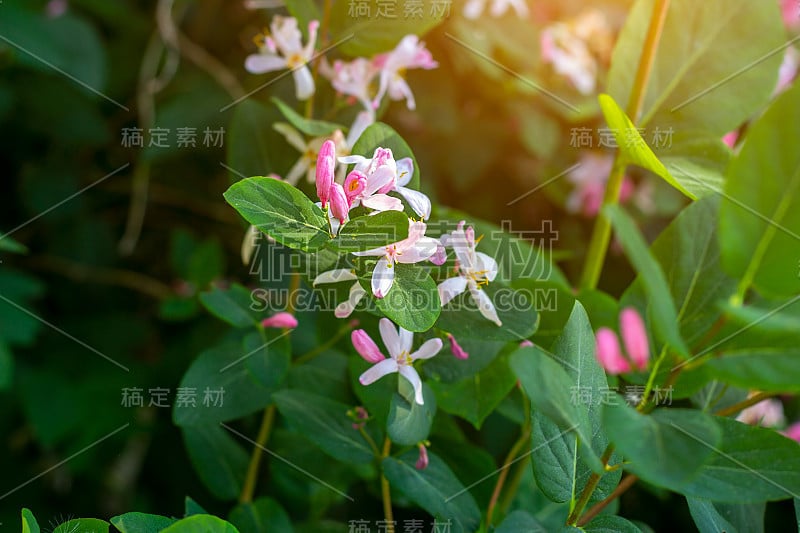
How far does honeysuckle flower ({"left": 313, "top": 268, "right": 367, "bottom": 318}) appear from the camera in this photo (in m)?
0.53

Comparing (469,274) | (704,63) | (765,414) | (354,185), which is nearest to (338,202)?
(354,185)

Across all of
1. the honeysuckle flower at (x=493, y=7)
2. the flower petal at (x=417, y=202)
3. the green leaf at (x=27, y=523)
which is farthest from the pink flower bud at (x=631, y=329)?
the honeysuckle flower at (x=493, y=7)

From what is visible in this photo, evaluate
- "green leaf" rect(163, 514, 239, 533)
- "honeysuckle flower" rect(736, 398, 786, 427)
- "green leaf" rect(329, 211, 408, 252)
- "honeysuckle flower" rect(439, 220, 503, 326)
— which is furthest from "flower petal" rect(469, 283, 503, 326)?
"honeysuckle flower" rect(736, 398, 786, 427)

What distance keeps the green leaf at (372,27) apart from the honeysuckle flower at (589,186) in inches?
23.1

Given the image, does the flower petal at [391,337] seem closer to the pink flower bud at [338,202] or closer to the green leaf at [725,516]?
the pink flower bud at [338,202]

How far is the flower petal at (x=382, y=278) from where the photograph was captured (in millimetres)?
474

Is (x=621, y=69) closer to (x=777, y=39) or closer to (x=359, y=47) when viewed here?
(x=777, y=39)

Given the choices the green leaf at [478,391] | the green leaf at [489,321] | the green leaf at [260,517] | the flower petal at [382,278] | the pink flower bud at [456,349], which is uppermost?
the flower petal at [382,278]

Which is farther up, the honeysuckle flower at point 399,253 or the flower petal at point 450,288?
the honeysuckle flower at point 399,253

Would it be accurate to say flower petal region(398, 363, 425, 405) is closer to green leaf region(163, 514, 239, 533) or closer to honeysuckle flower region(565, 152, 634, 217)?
green leaf region(163, 514, 239, 533)

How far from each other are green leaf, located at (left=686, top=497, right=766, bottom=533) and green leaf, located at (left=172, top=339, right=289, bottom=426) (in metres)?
0.34

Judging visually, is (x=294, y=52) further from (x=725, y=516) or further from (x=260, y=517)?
(x=725, y=516)

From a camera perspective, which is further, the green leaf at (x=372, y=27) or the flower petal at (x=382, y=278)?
the green leaf at (x=372, y=27)

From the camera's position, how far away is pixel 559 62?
1171 mm
